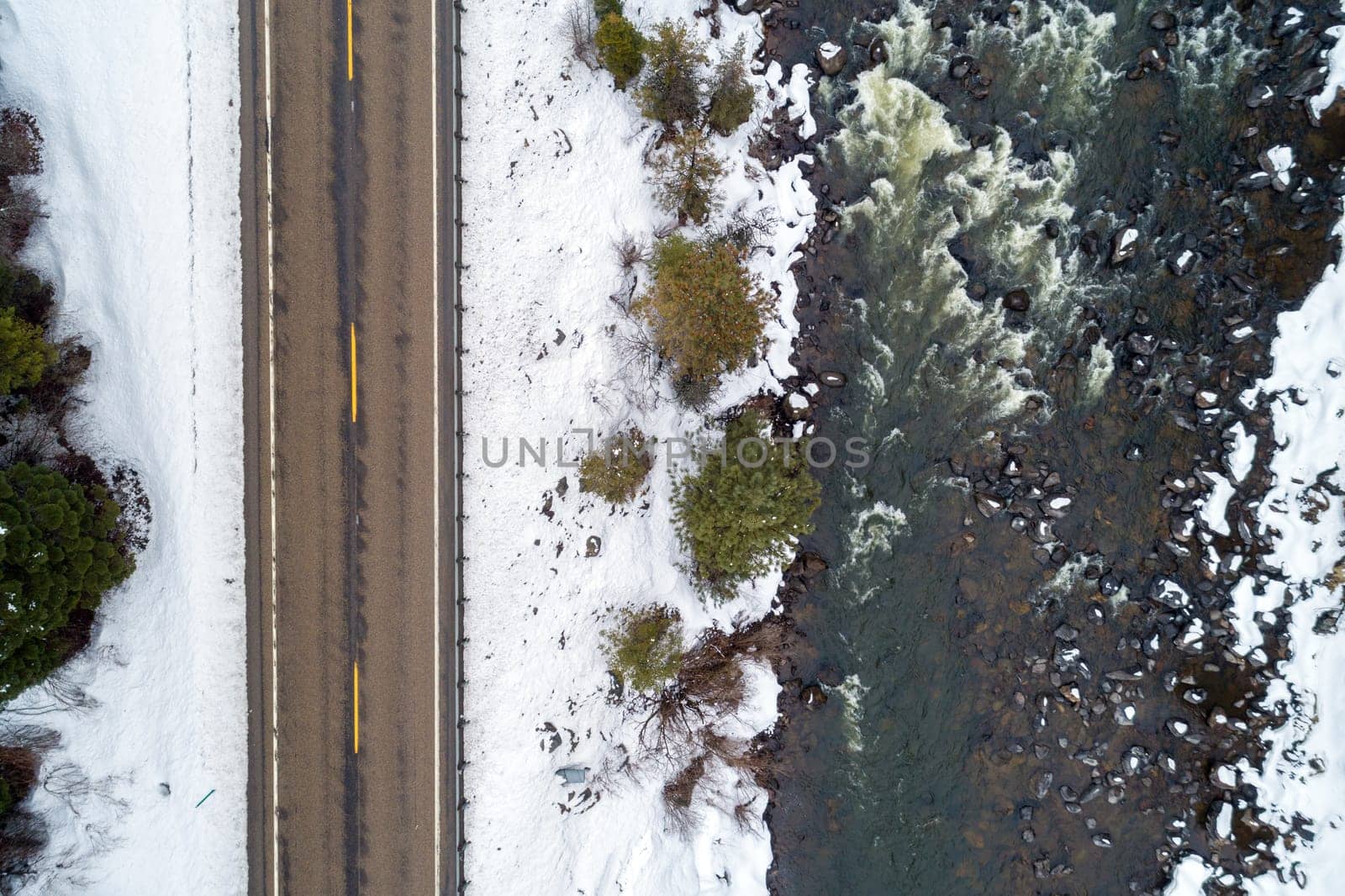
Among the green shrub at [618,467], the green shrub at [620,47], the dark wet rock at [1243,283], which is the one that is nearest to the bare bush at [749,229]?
the green shrub at [620,47]

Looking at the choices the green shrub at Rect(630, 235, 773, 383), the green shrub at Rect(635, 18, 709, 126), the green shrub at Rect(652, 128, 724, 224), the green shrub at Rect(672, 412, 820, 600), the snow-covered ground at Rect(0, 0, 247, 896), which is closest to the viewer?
the green shrub at Rect(630, 235, 773, 383)

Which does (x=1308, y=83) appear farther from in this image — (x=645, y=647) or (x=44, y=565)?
(x=44, y=565)

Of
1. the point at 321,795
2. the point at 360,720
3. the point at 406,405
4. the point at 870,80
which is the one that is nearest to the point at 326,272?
the point at 406,405

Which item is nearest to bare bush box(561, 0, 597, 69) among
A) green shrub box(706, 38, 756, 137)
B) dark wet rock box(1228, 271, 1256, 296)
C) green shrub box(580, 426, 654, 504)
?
green shrub box(706, 38, 756, 137)

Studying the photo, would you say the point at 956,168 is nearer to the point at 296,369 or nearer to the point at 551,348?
the point at 551,348

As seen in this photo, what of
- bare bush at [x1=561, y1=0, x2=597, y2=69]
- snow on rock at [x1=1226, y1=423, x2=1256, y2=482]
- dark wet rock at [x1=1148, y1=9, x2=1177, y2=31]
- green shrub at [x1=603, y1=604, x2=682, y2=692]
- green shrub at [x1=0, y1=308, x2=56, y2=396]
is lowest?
green shrub at [x1=603, y1=604, x2=682, y2=692]

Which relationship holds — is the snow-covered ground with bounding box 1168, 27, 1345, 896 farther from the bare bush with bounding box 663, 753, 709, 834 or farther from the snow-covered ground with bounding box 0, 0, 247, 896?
the snow-covered ground with bounding box 0, 0, 247, 896

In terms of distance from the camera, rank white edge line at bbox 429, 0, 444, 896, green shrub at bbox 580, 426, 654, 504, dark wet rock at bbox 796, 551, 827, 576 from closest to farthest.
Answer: white edge line at bbox 429, 0, 444, 896 → green shrub at bbox 580, 426, 654, 504 → dark wet rock at bbox 796, 551, 827, 576
